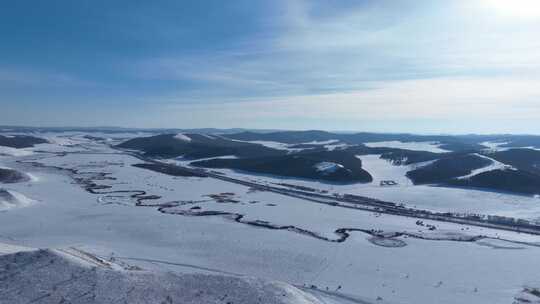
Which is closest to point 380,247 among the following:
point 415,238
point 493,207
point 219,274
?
point 415,238

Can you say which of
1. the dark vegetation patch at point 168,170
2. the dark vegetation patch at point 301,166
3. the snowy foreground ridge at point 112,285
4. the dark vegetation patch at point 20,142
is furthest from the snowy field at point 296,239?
the dark vegetation patch at point 20,142

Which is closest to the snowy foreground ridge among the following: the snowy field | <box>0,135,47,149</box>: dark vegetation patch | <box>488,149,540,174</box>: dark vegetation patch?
the snowy field

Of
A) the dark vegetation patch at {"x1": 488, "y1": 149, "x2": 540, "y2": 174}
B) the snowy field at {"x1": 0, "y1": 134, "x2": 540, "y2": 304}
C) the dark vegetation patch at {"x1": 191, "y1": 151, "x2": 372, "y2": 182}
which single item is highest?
the dark vegetation patch at {"x1": 488, "y1": 149, "x2": 540, "y2": 174}

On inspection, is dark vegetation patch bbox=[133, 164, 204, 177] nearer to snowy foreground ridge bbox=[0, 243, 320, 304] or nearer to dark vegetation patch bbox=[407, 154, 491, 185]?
dark vegetation patch bbox=[407, 154, 491, 185]

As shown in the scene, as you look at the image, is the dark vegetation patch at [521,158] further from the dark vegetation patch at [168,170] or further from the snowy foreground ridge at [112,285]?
the snowy foreground ridge at [112,285]

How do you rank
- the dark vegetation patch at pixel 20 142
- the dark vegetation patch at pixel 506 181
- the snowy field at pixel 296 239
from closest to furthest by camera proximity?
1. the snowy field at pixel 296 239
2. the dark vegetation patch at pixel 506 181
3. the dark vegetation patch at pixel 20 142

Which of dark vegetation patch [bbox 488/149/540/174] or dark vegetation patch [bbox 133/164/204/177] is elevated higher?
dark vegetation patch [bbox 488/149/540/174]

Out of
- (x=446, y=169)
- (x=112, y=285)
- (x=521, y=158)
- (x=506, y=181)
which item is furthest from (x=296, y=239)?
(x=521, y=158)
